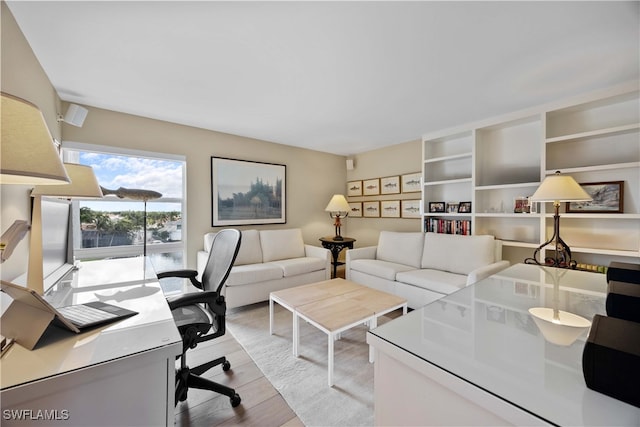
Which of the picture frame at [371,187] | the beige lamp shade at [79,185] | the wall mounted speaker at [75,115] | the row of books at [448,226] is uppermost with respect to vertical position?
the wall mounted speaker at [75,115]

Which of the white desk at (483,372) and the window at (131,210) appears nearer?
the white desk at (483,372)

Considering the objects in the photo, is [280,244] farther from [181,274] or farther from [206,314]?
[206,314]

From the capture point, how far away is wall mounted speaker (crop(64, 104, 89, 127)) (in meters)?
2.37

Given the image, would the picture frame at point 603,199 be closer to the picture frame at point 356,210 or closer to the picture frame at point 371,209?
the picture frame at point 371,209

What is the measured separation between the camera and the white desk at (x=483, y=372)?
473 mm

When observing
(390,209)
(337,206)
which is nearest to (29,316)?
(337,206)

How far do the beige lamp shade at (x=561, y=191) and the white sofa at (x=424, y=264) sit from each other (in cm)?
82

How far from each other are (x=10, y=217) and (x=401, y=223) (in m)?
4.13

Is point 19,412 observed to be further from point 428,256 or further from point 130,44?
point 428,256

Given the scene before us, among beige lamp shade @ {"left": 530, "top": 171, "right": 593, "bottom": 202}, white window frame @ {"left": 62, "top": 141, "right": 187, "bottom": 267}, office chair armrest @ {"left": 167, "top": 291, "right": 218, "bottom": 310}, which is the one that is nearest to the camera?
office chair armrest @ {"left": 167, "top": 291, "right": 218, "bottom": 310}

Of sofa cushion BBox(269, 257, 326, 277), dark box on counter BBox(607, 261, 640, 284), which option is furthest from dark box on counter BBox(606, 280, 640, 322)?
sofa cushion BBox(269, 257, 326, 277)

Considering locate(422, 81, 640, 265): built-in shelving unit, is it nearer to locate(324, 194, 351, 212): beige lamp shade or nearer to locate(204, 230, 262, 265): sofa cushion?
locate(324, 194, 351, 212): beige lamp shade

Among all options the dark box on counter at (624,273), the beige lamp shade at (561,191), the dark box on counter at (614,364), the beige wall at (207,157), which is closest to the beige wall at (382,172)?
the beige wall at (207,157)

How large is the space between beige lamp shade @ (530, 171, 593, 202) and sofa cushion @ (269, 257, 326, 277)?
2514mm
